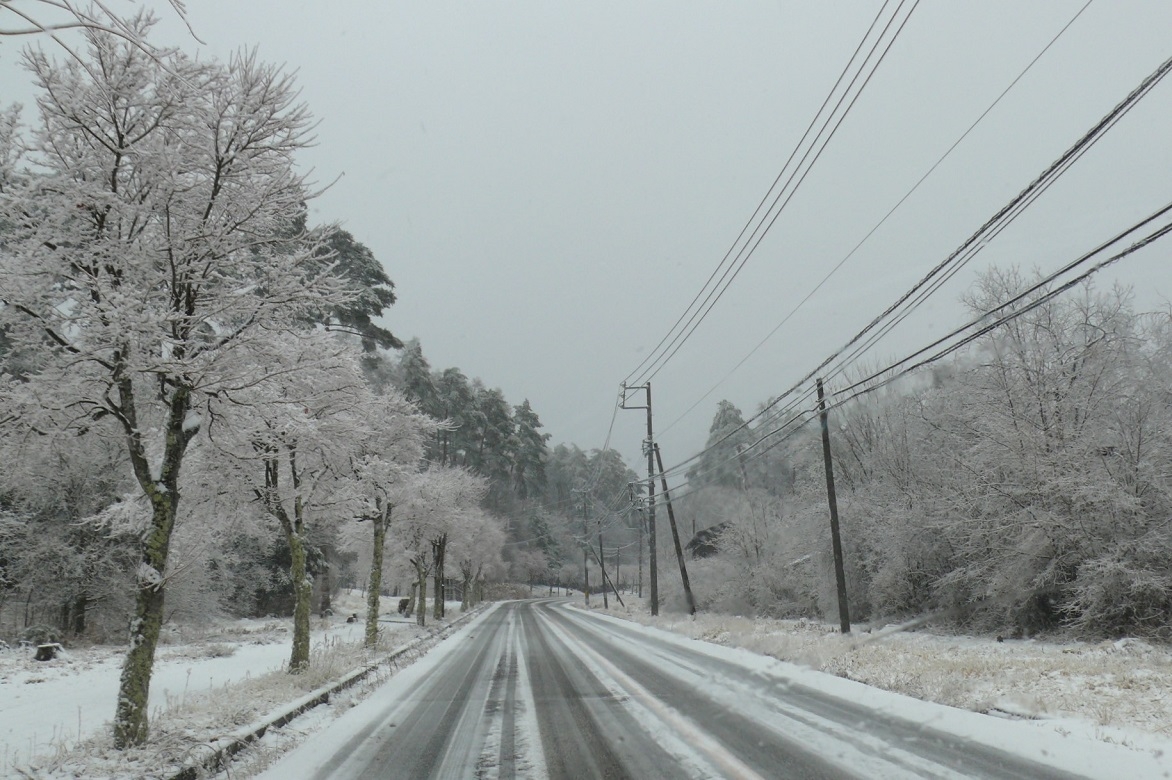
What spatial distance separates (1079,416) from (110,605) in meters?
30.3

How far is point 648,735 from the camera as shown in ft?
22.6

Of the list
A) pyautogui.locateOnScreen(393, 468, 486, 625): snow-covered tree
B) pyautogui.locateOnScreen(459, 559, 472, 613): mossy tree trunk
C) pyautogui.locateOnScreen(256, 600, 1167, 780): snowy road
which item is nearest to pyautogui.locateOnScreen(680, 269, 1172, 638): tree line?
pyautogui.locateOnScreen(256, 600, 1167, 780): snowy road

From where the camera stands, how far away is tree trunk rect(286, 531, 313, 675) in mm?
13172

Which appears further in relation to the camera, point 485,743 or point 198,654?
point 198,654

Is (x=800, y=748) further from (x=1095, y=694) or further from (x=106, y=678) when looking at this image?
(x=106, y=678)

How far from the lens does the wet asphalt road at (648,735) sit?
5.53m

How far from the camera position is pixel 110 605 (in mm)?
22094

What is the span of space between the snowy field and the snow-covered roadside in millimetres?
9027

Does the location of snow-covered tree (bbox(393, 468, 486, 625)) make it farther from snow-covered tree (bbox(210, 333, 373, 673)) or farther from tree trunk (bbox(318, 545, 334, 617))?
snow-covered tree (bbox(210, 333, 373, 673))

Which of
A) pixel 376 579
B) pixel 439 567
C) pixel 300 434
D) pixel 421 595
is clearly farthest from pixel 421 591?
pixel 300 434

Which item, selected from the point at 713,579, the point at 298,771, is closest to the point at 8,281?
the point at 298,771

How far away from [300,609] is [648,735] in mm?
9435

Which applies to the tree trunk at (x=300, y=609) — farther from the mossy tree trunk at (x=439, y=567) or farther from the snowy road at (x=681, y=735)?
the mossy tree trunk at (x=439, y=567)

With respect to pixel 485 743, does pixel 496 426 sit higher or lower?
higher
